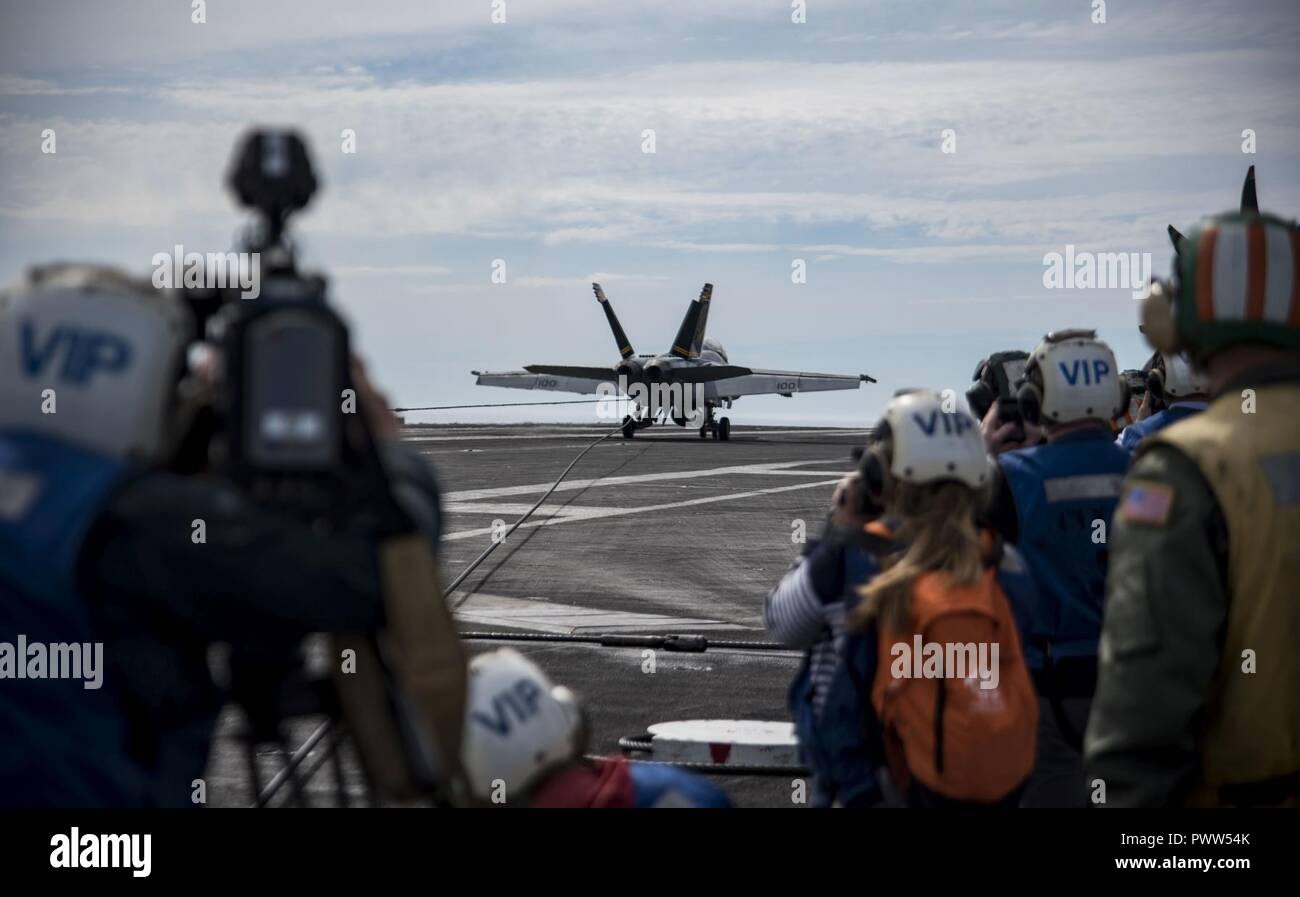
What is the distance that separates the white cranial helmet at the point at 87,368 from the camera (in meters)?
2.25

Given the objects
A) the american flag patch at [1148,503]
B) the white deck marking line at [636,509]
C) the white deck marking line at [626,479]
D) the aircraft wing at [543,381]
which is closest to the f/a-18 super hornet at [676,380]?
the aircraft wing at [543,381]

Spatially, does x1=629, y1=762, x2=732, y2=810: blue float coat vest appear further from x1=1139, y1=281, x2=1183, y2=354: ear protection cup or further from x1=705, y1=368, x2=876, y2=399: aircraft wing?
x1=705, y1=368, x2=876, y2=399: aircraft wing

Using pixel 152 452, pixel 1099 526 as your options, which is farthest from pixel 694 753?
pixel 152 452

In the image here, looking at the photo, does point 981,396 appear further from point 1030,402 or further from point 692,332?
point 692,332

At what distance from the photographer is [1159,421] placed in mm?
9195

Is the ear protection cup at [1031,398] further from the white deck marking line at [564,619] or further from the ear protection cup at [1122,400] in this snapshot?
the white deck marking line at [564,619]

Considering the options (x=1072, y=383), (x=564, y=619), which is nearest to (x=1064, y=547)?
(x=1072, y=383)

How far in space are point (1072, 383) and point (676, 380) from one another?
55104 millimetres

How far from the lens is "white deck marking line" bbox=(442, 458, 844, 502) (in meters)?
28.6

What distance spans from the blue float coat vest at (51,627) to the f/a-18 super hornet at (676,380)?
5658 cm

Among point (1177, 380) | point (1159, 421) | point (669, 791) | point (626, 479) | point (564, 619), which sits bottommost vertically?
point (626, 479)

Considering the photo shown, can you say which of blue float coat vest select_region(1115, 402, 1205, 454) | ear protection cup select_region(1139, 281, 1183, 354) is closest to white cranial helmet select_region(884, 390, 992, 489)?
ear protection cup select_region(1139, 281, 1183, 354)
